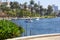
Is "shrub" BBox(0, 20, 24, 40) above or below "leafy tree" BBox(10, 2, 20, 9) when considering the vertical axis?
above

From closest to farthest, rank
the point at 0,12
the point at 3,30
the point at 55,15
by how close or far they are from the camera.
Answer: the point at 3,30
the point at 0,12
the point at 55,15

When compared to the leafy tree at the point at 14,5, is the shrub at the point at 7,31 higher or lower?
higher

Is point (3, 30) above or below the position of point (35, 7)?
above

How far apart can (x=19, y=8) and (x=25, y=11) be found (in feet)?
13.3

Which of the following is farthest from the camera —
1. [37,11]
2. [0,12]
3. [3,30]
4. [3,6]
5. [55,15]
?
[55,15]

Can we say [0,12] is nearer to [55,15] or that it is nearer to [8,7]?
[8,7]

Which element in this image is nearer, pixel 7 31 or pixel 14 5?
pixel 7 31

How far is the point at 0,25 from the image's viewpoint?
35.3 feet

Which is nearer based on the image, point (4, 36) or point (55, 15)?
point (4, 36)

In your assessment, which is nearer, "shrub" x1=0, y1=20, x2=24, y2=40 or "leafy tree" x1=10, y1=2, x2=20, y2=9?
"shrub" x1=0, y1=20, x2=24, y2=40

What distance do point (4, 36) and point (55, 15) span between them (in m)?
108

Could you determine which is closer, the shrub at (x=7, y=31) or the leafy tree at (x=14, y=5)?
the shrub at (x=7, y=31)

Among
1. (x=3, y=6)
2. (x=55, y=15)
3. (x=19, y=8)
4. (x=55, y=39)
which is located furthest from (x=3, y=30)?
(x=55, y=15)

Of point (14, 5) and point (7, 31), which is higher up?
point (7, 31)
